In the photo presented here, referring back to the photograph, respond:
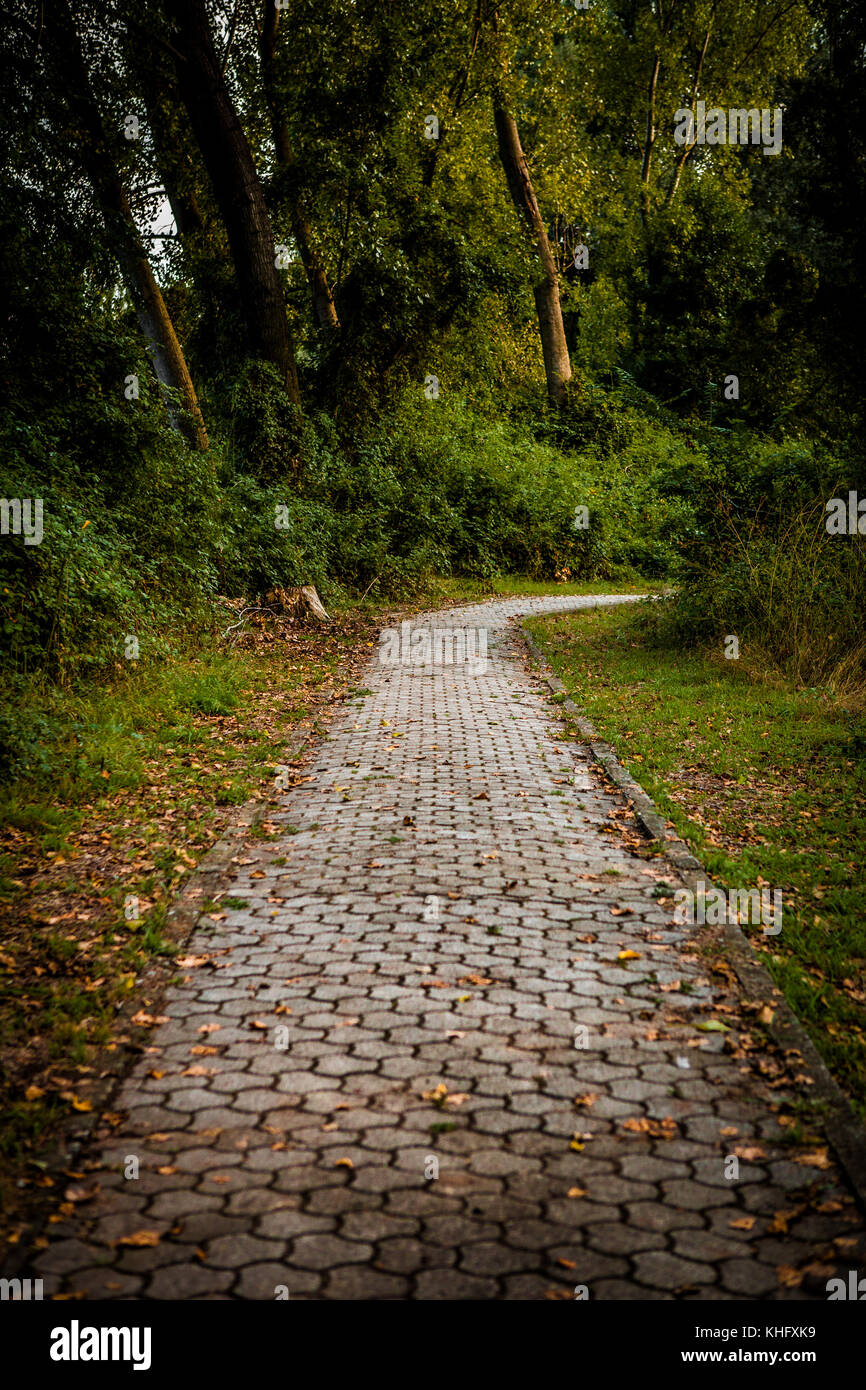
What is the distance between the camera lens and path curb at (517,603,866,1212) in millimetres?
3691

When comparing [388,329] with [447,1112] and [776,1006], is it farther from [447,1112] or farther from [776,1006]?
[447,1112]

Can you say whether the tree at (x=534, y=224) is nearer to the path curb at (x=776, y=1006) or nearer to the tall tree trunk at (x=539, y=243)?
the tall tree trunk at (x=539, y=243)

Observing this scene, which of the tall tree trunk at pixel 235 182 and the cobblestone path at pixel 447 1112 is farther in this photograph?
the tall tree trunk at pixel 235 182

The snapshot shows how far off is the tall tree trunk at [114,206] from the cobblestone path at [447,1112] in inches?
455

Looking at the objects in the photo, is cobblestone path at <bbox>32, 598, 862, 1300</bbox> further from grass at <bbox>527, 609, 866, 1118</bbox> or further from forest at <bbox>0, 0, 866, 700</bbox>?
forest at <bbox>0, 0, 866, 700</bbox>

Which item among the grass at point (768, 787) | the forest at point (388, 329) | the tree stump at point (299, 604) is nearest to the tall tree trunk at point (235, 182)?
the forest at point (388, 329)

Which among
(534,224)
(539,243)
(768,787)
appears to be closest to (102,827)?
(768,787)

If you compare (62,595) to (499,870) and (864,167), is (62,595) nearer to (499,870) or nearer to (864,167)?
(499,870)

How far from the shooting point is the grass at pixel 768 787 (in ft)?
16.9

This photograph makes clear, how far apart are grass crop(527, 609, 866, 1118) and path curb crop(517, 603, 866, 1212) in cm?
8

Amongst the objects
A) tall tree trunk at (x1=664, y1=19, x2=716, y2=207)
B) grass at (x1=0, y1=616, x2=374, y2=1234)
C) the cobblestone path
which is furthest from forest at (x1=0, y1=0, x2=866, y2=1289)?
tall tree trunk at (x1=664, y1=19, x2=716, y2=207)

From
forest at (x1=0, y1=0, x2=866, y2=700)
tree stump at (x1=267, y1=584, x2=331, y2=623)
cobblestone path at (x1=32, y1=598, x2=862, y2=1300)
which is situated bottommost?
cobblestone path at (x1=32, y1=598, x2=862, y2=1300)

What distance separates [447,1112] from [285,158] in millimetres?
21817
